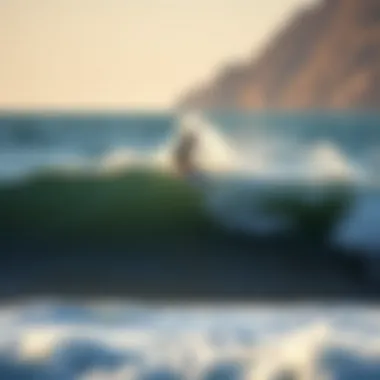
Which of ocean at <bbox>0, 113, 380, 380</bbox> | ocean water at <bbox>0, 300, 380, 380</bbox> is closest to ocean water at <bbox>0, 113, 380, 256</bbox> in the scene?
ocean at <bbox>0, 113, 380, 380</bbox>

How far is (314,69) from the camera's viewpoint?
48.6 inches

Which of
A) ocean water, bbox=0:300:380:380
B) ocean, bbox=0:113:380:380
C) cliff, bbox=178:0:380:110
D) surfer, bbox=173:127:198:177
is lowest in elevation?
ocean water, bbox=0:300:380:380

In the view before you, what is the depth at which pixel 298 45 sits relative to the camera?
1235mm

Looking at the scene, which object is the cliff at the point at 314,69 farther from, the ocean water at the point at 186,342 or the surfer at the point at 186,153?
the ocean water at the point at 186,342

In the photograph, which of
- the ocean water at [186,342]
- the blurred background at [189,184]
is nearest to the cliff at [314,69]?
the blurred background at [189,184]

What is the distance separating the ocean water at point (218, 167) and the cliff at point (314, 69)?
33mm

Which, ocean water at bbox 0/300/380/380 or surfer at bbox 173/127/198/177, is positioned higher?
surfer at bbox 173/127/198/177

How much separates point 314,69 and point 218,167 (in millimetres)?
241

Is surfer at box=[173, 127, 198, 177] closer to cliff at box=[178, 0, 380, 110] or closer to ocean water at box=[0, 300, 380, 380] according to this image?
cliff at box=[178, 0, 380, 110]

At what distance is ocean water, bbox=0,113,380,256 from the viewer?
1210 mm

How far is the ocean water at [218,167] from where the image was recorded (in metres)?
1.21

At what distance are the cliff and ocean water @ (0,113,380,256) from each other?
3 cm

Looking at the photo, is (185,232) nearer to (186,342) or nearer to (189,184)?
(189,184)

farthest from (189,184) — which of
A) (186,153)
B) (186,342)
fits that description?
(186,342)
